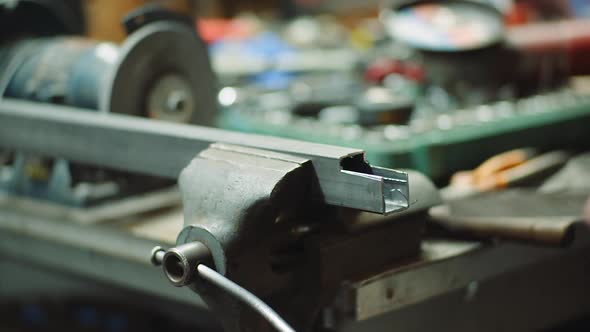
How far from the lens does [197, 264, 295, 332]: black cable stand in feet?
1.55

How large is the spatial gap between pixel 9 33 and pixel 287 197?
23.9 inches

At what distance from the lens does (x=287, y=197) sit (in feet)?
1.74

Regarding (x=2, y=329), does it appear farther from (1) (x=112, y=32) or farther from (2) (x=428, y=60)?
(1) (x=112, y=32)

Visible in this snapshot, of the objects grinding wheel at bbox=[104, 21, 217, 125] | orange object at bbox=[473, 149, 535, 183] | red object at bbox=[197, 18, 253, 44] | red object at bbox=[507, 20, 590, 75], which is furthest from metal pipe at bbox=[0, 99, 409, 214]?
red object at bbox=[197, 18, 253, 44]

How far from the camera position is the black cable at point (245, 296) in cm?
47

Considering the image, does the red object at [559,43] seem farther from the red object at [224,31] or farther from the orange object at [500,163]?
the red object at [224,31]

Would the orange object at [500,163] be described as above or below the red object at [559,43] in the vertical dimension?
below

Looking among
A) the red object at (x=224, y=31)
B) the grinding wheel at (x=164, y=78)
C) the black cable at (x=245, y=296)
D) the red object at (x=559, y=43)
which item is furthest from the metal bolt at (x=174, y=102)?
the red object at (x=224, y=31)

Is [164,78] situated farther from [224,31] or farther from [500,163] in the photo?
[224,31]

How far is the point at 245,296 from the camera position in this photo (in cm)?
49

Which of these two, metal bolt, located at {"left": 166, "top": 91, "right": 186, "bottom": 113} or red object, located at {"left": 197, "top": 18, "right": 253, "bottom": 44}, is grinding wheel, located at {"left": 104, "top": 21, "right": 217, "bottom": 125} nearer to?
metal bolt, located at {"left": 166, "top": 91, "right": 186, "bottom": 113}

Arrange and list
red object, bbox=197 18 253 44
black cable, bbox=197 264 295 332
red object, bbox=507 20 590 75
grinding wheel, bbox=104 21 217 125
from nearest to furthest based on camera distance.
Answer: black cable, bbox=197 264 295 332 → grinding wheel, bbox=104 21 217 125 → red object, bbox=507 20 590 75 → red object, bbox=197 18 253 44

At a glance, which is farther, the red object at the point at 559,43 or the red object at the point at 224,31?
the red object at the point at 224,31

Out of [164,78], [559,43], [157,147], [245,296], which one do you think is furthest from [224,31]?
[245,296]
